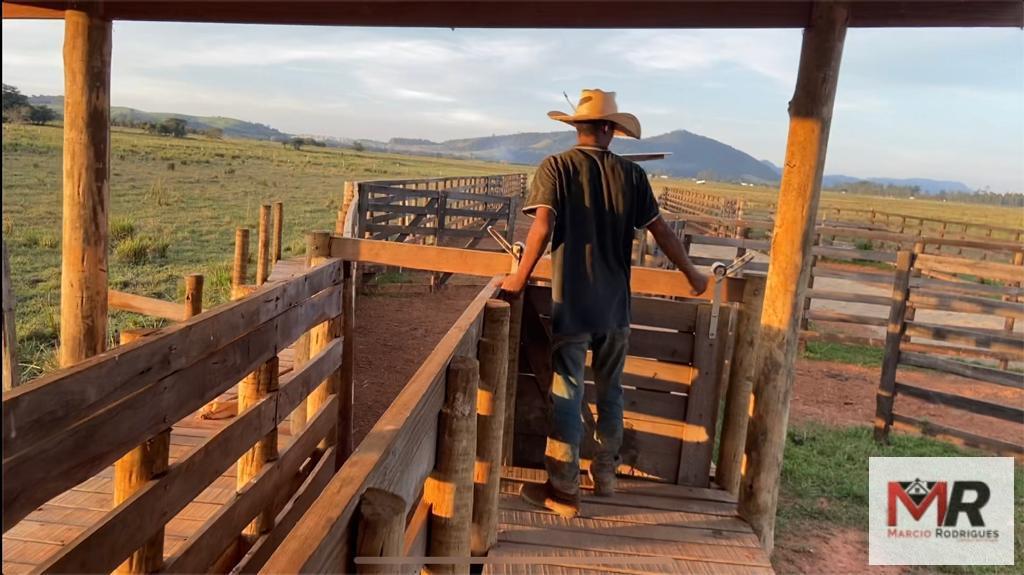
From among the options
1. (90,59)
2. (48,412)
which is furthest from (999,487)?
(90,59)

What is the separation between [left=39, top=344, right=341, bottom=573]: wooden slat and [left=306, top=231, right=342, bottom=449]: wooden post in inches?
29.5

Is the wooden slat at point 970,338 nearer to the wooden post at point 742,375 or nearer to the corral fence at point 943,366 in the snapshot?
the corral fence at point 943,366

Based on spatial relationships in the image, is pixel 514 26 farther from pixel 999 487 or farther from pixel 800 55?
pixel 999 487

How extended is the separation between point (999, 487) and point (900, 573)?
200 cm

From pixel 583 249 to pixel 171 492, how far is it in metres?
1.94

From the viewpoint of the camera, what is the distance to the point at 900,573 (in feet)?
16.4

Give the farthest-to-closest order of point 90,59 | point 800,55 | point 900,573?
point 900,573 < point 90,59 < point 800,55

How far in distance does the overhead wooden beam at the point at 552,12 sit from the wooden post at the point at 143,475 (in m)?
2.67

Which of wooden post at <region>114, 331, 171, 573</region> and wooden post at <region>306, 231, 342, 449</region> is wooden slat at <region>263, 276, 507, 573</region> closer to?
wooden post at <region>114, 331, 171, 573</region>

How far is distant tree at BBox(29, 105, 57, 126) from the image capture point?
3633cm

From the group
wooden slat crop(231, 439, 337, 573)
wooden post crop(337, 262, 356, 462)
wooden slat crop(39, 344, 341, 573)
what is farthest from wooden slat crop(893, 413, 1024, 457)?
wooden slat crop(39, 344, 341, 573)

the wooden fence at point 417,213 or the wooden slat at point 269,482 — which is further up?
the wooden fence at point 417,213

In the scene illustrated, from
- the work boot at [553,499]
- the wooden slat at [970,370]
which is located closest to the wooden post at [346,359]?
the work boot at [553,499]

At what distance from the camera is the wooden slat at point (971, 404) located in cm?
676
